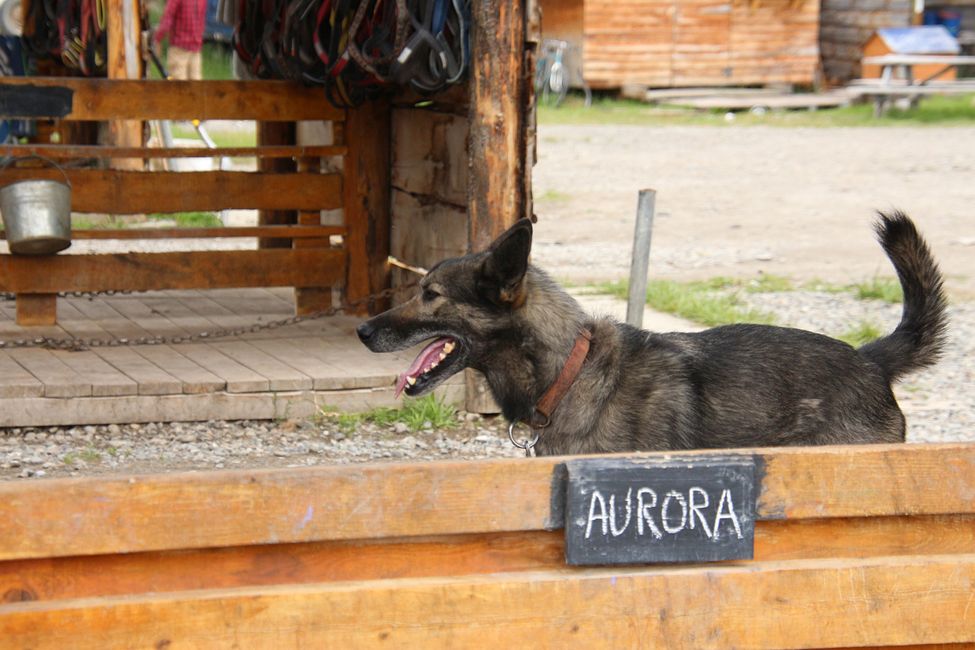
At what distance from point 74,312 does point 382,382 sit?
2.50 m

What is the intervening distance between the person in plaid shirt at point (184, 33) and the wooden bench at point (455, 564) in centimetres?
1269

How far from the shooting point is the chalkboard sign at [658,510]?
2926 mm

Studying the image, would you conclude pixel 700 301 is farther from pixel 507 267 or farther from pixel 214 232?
pixel 507 267

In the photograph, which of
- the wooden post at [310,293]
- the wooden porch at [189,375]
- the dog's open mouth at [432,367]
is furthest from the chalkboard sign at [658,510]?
the wooden post at [310,293]

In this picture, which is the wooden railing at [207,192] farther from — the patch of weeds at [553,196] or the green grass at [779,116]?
the green grass at [779,116]

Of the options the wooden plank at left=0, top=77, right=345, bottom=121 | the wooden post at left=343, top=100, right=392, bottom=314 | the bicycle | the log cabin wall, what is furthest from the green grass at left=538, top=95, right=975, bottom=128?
the wooden plank at left=0, top=77, right=345, bottom=121

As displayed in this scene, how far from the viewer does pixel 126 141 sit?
12227 millimetres

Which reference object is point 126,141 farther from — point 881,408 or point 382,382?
point 881,408

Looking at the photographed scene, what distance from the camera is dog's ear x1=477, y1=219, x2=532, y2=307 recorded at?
4.06 meters

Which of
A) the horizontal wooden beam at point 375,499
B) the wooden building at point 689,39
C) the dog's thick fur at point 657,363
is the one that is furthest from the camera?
the wooden building at point 689,39

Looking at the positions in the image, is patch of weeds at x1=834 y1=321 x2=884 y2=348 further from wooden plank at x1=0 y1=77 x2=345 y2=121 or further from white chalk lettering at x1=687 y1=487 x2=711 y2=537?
white chalk lettering at x1=687 y1=487 x2=711 y2=537

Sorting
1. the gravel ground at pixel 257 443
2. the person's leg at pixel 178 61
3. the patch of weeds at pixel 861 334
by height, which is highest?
the person's leg at pixel 178 61

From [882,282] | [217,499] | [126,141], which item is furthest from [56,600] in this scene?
[126,141]

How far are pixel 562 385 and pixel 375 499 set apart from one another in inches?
54.6
